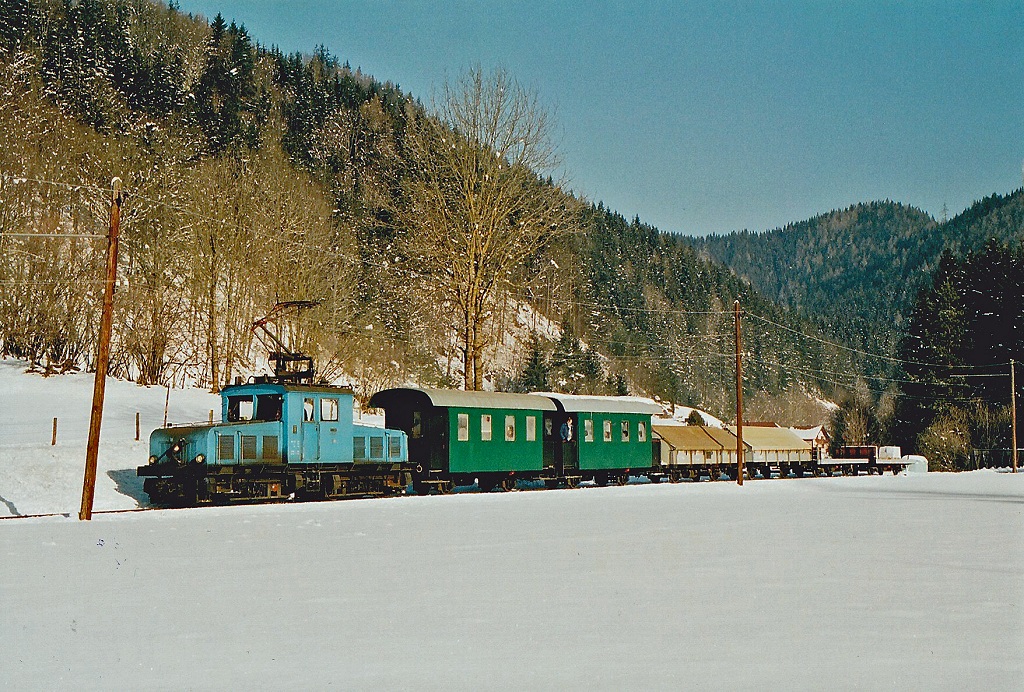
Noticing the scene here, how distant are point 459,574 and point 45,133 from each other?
50.8 meters

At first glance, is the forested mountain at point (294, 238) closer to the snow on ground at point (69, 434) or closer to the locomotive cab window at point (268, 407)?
the snow on ground at point (69, 434)

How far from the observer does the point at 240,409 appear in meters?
24.9

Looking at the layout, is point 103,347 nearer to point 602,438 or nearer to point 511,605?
point 511,605

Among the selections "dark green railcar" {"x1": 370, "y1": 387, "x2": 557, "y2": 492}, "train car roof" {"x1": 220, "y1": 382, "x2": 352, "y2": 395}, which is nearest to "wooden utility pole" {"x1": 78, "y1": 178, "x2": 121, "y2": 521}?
"train car roof" {"x1": 220, "y1": 382, "x2": 352, "y2": 395}

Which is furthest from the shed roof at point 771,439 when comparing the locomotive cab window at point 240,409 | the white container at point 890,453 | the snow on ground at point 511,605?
the snow on ground at point 511,605

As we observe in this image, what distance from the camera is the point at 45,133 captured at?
5344 cm

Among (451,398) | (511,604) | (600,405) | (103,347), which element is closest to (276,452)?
(103,347)

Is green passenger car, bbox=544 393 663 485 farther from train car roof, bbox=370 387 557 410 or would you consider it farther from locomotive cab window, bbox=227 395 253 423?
locomotive cab window, bbox=227 395 253 423

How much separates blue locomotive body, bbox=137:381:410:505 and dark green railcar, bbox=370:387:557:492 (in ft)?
4.09

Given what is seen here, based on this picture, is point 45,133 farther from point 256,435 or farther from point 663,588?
point 663,588

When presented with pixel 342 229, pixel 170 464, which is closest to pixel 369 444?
pixel 170 464

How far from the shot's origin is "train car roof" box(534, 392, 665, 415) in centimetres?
3362

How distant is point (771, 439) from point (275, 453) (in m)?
29.2

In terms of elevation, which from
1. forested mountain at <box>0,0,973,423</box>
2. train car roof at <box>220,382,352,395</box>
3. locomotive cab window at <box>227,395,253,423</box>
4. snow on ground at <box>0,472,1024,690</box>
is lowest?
snow on ground at <box>0,472,1024,690</box>
